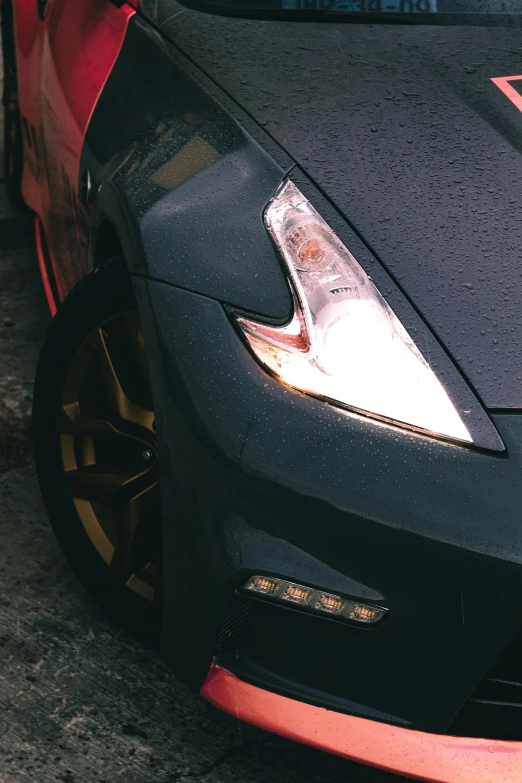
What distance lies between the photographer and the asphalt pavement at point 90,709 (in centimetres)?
187

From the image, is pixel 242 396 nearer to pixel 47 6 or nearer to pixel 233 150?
pixel 233 150

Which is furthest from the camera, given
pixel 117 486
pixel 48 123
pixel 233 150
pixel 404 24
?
pixel 48 123

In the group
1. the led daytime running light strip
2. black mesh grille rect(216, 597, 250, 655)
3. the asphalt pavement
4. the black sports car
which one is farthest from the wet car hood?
the asphalt pavement

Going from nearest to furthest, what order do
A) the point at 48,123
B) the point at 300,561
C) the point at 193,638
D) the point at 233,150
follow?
the point at 300,561 → the point at 193,638 → the point at 233,150 → the point at 48,123

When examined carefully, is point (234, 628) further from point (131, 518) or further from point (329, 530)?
point (131, 518)

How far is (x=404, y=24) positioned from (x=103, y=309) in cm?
95

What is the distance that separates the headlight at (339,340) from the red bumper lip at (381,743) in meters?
0.46

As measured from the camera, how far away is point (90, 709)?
6.49 feet

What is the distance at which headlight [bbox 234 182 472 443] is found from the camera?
5.15 ft

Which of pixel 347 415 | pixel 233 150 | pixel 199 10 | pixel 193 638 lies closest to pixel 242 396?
pixel 347 415

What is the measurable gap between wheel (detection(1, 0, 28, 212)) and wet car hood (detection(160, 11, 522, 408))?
1.61 m

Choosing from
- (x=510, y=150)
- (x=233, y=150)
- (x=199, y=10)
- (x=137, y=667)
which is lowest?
(x=137, y=667)

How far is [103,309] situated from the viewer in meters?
1.98

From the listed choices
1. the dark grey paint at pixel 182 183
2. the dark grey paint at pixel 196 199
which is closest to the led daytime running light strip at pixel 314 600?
the dark grey paint at pixel 196 199
